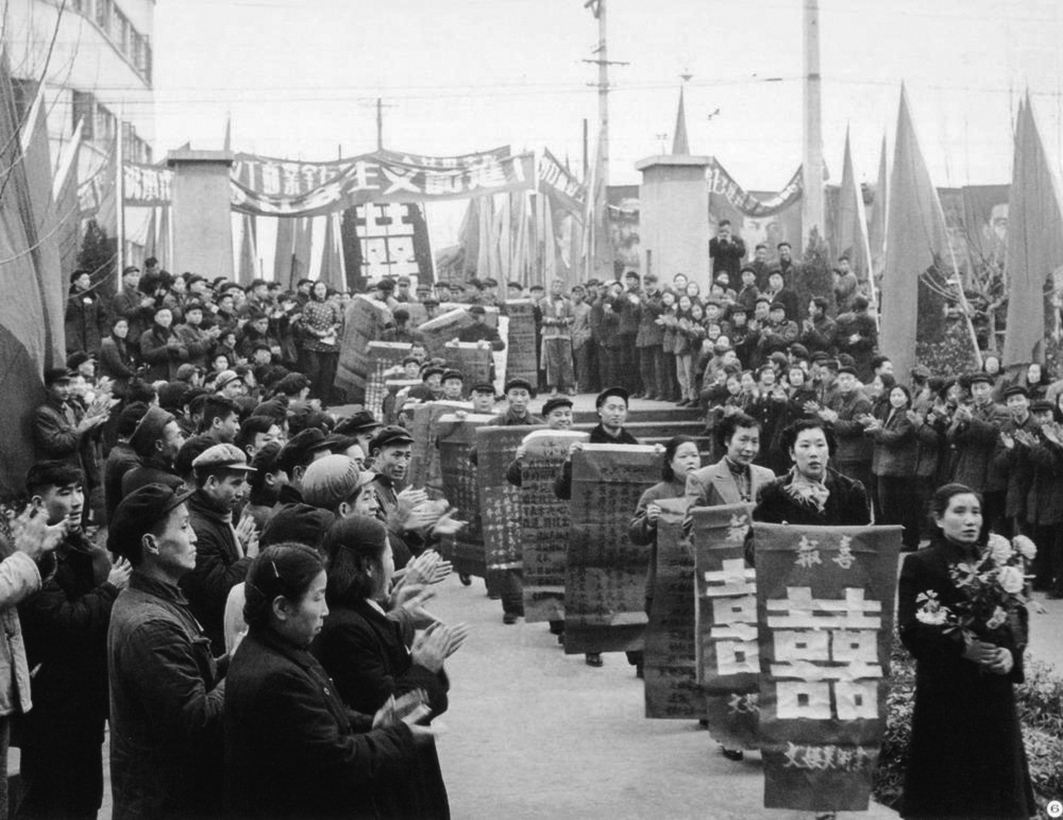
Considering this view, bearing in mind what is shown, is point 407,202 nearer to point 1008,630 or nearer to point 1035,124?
point 1035,124

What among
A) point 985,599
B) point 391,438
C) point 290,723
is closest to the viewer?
point 290,723

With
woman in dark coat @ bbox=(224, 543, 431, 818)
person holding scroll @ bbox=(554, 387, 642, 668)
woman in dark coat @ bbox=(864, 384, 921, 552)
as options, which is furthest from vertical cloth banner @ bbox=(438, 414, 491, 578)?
woman in dark coat @ bbox=(224, 543, 431, 818)

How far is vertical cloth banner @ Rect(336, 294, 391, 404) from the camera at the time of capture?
1941cm

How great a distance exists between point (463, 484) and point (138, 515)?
6.93 m

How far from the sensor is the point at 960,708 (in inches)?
223

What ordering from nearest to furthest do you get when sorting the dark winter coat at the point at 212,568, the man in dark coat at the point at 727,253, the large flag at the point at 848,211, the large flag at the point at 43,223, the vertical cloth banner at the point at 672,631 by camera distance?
the dark winter coat at the point at 212,568 → the vertical cloth banner at the point at 672,631 → the large flag at the point at 43,223 → the man in dark coat at the point at 727,253 → the large flag at the point at 848,211

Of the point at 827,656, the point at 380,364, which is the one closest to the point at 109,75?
the point at 380,364

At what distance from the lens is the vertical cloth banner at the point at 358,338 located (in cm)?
1941

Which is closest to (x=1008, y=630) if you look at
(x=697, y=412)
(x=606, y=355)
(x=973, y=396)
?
(x=973, y=396)

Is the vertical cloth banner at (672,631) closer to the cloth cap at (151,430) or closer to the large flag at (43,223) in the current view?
the cloth cap at (151,430)

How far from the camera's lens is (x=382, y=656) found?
450cm

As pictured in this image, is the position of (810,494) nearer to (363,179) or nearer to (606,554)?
(606,554)

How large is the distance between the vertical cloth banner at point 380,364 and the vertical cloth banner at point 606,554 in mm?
8771

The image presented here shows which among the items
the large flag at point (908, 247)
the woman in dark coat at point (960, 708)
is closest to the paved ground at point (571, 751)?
the woman in dark coat at point (960, 708)
